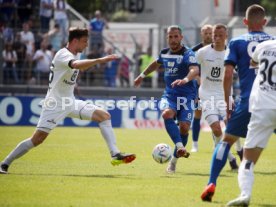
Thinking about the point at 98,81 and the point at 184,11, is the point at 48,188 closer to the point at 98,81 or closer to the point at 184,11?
the point at 98,81

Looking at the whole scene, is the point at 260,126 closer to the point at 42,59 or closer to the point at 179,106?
the point at 179,106

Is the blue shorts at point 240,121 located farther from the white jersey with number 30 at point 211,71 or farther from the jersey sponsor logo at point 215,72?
the jersey sponsor logo at point 215,72

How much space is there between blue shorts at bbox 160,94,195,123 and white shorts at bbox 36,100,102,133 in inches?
58.2

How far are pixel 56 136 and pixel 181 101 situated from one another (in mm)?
8675

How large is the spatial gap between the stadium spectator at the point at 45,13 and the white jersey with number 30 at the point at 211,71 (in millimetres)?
14898

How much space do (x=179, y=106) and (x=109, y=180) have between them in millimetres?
2551

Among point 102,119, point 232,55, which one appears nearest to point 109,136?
point 102,119

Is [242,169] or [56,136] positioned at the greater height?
[242,169]

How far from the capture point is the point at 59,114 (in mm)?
12586

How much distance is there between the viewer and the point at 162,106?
538 inches

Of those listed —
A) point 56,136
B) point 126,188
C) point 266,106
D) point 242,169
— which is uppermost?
point 266,106

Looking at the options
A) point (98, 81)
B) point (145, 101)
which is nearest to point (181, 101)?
point (145, 101)

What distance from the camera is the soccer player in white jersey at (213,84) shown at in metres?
14.2

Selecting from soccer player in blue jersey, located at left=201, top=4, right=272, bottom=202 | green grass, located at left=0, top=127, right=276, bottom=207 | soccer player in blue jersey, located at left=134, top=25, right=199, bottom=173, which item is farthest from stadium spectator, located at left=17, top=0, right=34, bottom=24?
soccer player in blue jersey, located at left=201, top=4, right=272, bottom=202
